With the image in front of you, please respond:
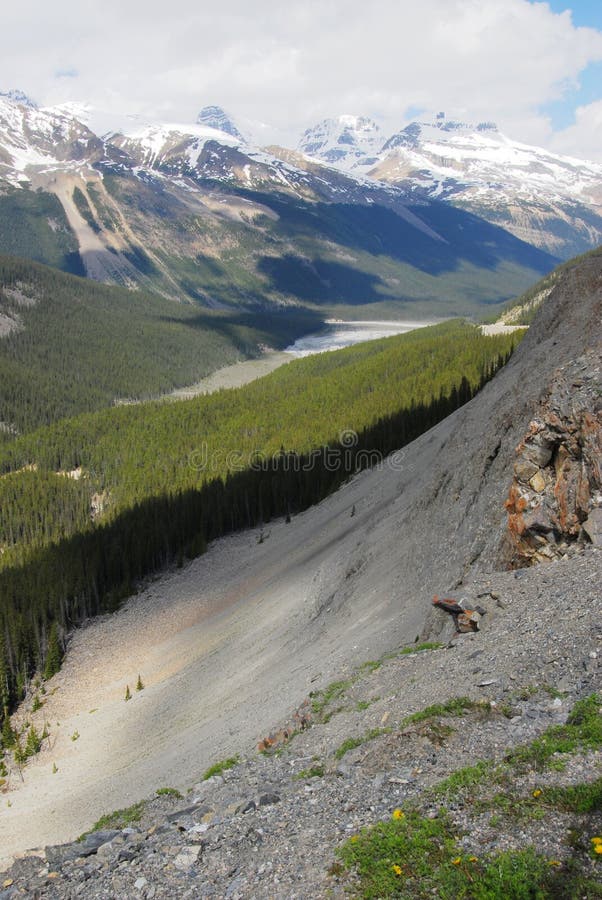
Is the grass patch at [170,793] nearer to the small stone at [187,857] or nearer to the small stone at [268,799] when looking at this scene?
the small stone at [268,799]

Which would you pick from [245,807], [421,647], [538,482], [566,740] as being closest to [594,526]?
[538,482]

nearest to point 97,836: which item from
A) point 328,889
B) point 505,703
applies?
point 328,889

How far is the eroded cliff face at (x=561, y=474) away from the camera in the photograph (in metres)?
22.9

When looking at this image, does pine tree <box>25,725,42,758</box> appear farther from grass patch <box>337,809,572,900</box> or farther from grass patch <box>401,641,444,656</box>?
grass patch <box>337,809,572,900</box>

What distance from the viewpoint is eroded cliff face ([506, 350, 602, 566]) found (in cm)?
2292

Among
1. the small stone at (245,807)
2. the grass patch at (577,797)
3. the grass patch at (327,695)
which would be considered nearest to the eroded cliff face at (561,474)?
the grass patch at (327,695)

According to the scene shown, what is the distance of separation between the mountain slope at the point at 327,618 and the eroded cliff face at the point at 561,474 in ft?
0.54

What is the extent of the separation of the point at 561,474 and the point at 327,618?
674 inches

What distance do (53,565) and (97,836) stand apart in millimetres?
66297

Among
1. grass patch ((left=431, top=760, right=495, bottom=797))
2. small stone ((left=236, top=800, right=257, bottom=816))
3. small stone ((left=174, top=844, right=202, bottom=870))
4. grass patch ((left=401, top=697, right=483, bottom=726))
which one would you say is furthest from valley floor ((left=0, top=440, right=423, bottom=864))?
grass patch ((left=431, top=760, right=495, bottom=797))

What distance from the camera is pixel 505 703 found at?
1522 cm

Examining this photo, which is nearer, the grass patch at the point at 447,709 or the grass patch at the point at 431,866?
the grass patch at the point at 431,866

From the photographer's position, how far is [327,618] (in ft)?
121

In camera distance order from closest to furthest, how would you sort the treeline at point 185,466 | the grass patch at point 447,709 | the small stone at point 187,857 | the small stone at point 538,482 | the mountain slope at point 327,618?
the small stone at point 187,857
the grass patch at point 447,709
the mountain slope at point 327,618
the small stone at point 538,482
the treeline at point 185,466
